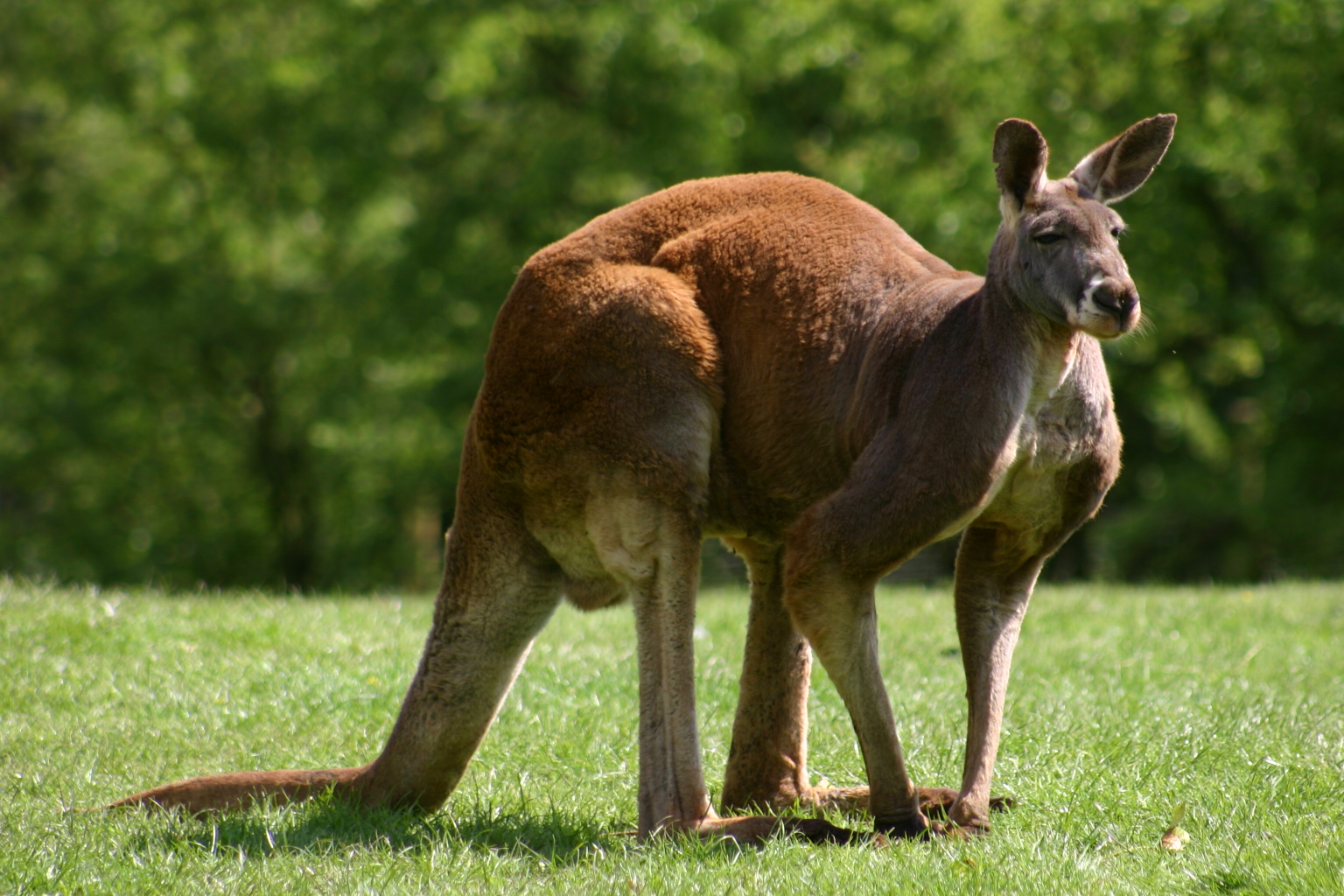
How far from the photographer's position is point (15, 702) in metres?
6.34

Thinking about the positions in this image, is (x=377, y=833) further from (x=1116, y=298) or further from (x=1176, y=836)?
(x=1116, y=298)

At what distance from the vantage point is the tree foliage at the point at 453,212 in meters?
18.6

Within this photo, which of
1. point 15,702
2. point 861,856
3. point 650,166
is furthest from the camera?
point 650,166

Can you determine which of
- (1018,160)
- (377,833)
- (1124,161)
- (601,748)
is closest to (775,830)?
(377,833)

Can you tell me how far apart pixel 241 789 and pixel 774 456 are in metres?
2.11

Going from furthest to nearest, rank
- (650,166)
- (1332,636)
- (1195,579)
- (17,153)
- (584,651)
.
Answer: (17,153), (650,166), (1195,579), (1332,636), (584,651)

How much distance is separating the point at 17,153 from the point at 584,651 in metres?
19.6

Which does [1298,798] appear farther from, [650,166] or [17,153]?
[17,153]

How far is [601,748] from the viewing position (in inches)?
231

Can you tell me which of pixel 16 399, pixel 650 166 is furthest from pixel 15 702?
pixel 16 399

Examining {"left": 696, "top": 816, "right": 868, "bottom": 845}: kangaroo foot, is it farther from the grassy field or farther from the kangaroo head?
the kangaroo head

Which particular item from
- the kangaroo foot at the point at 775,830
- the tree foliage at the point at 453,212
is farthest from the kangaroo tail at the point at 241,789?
the tree foliage at the point at 453,212

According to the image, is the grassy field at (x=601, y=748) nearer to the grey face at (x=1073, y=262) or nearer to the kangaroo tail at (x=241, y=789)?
the kangaroo tail at (x=241, y=789)

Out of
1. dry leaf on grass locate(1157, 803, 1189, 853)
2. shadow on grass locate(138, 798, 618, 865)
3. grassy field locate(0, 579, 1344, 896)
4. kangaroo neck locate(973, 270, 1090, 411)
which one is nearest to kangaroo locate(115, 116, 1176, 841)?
kangaroo neck locate(973, 270, 1090, 411)
